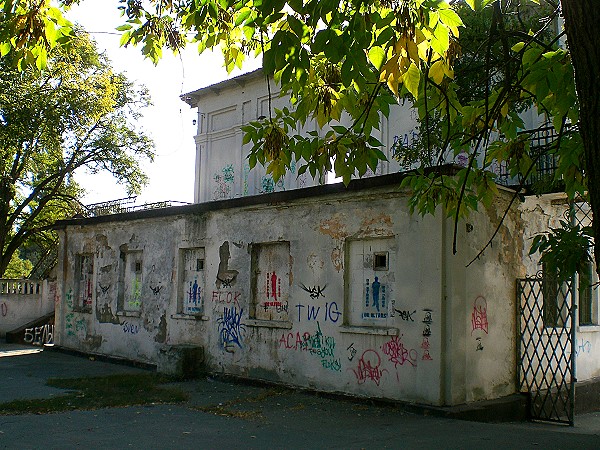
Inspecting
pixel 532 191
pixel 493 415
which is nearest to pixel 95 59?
pixel 532 191

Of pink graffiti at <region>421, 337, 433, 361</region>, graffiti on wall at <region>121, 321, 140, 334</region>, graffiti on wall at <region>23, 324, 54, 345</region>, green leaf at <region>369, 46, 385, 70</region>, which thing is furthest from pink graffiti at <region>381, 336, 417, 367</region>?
graffiti on wall at <region>23, 324, 54, 345</region>

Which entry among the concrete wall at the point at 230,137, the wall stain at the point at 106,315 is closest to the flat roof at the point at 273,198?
the wall stain at the point at 106,315

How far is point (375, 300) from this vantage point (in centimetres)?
1069

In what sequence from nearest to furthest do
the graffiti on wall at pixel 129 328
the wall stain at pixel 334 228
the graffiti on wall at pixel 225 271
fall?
the wall stain at pixel 334 228 < the graffiti on wall at pixel 225 271 < the graffiti on wall at pixel 129 328

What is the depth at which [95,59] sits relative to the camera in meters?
24.7

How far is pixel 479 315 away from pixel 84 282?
11962mm

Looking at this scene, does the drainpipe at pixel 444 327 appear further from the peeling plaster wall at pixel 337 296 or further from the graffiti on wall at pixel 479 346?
the graffiti on wall at pixel 479 346

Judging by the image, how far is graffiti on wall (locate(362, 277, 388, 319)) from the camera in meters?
10.6

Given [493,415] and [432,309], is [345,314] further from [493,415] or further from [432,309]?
[493,415]

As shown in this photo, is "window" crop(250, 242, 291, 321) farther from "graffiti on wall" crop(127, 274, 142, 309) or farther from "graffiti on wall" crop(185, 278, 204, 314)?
"graffiti on wall" crop(127, 274, 142, 309)

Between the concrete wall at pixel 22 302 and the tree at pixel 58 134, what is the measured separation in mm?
2904

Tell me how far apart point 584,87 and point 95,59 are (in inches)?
962

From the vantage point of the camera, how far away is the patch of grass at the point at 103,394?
9.90 meters

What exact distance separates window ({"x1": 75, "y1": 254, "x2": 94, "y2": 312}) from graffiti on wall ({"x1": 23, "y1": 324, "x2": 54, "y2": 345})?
180 inches
